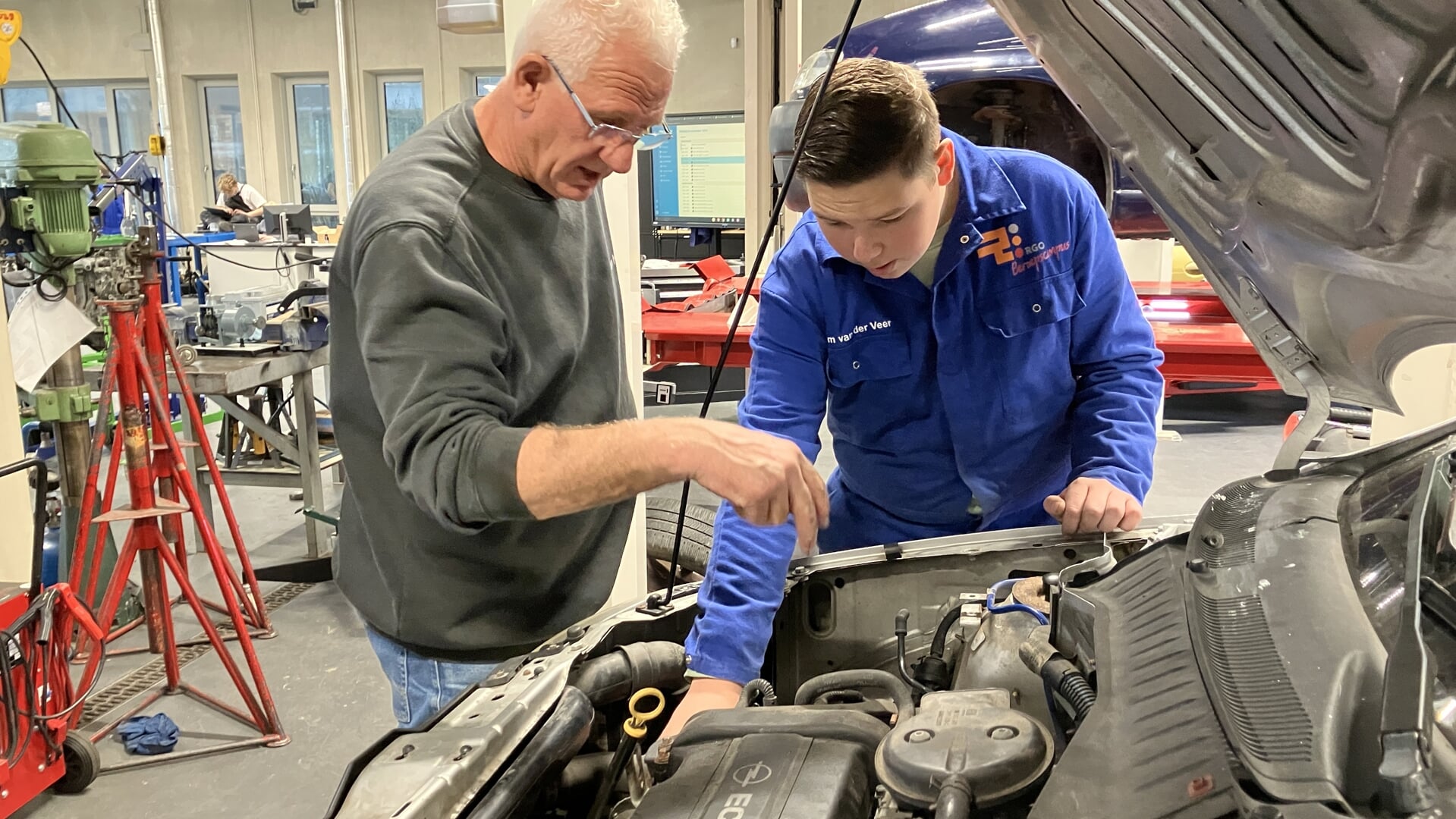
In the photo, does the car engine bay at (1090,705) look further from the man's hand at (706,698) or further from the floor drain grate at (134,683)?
the floor drain grate at (134,683)

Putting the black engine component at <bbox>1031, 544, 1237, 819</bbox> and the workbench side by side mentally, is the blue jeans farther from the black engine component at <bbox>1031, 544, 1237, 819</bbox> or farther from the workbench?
the workbench

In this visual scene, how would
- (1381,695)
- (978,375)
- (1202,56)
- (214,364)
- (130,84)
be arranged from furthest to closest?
1. (130,84)
2. (214,364)
3. (978,375)
4. (1202,56)
5. (1381,695)

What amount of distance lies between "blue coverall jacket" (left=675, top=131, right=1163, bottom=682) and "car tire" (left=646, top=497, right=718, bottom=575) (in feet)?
3.87

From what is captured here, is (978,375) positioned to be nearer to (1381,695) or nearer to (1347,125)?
(1347,125)

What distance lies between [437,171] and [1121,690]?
1010mm

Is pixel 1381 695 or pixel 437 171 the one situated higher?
pixel 437 171

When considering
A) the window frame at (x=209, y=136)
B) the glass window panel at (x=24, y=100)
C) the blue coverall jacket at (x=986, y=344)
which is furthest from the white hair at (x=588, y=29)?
the glass window panel at (x=24, y=100)

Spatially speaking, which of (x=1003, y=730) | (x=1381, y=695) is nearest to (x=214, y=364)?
(x=1003, y=730)

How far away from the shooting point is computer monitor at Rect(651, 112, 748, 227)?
8141 millimetres

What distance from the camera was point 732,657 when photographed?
4.72 ft

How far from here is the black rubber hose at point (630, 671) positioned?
4.38ft

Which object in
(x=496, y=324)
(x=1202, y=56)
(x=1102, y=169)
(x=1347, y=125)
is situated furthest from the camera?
(x=1102, y=169)

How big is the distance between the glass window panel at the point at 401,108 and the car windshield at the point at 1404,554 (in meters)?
11.2

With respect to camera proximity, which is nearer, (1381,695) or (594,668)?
(1381,695)
